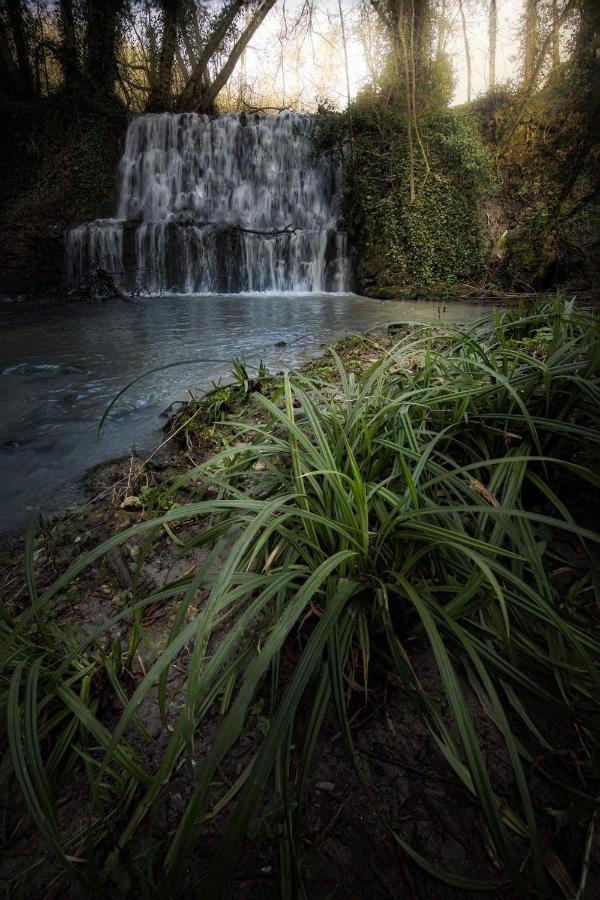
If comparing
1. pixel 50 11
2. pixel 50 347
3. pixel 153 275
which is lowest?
pixel 50 347

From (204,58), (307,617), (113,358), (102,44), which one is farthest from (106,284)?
(102,44)

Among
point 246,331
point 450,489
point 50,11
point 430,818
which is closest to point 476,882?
point 430,818

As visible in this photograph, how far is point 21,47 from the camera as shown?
475 inches

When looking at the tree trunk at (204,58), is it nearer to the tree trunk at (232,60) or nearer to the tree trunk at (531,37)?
the tree trunk at (232,60)

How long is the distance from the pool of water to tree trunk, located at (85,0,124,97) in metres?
8.81

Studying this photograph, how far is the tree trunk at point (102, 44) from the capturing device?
40.2ft

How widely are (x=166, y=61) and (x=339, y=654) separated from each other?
17.8m

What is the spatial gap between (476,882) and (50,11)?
62.8 feet

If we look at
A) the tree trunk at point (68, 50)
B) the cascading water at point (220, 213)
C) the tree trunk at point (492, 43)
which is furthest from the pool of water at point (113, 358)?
the tree trunk at point (492, 43)

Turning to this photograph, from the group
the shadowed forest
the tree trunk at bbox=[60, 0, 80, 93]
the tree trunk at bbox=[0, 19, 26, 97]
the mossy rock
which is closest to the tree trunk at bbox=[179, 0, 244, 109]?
the tree trunk at bbox=[60, 0, 80, 93]

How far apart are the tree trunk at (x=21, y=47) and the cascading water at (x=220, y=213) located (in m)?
3.61

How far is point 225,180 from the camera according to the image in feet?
37.0

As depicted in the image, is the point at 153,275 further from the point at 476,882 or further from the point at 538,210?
the point at 476,882

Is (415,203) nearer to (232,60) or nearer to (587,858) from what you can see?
(232,60)
